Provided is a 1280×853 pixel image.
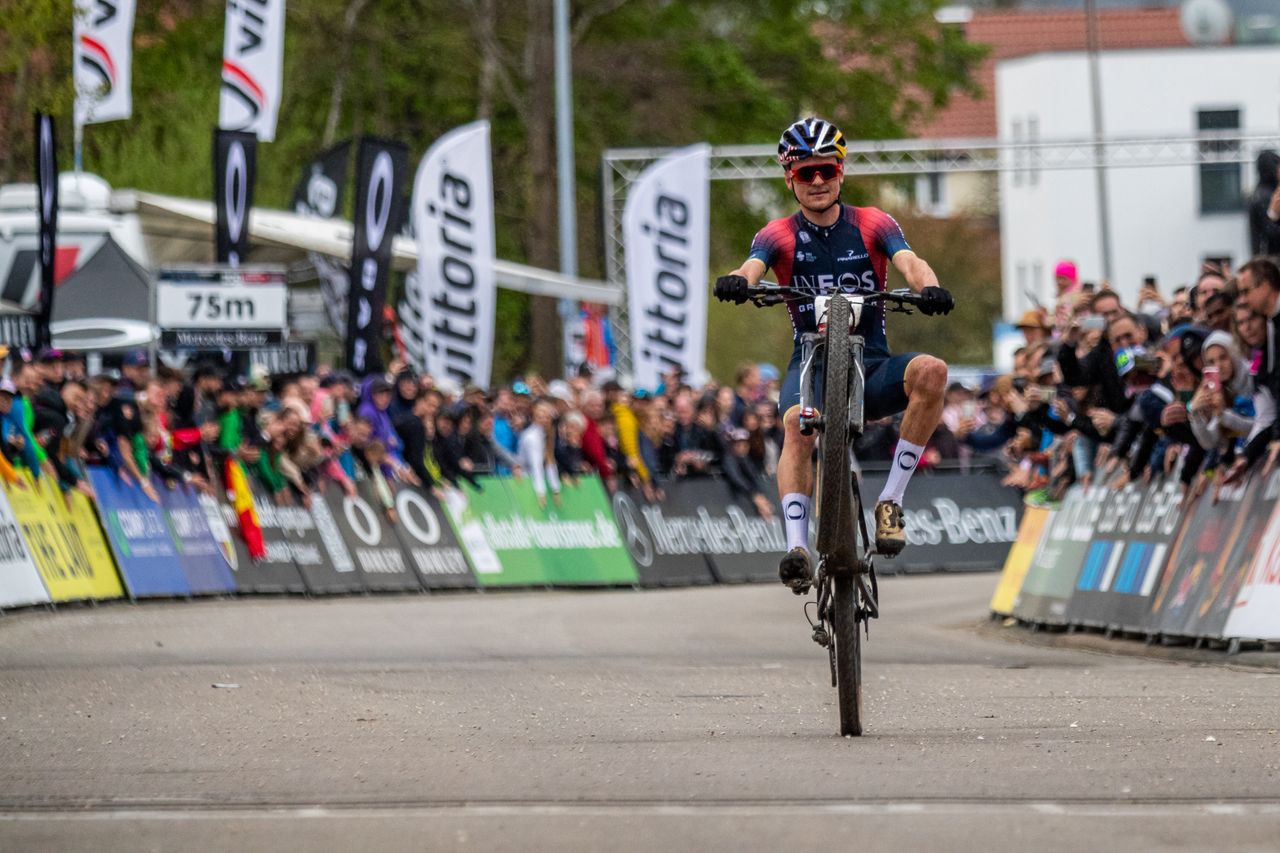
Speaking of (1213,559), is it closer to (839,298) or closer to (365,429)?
(839,298)

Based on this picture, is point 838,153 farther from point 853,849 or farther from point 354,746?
point 853,849

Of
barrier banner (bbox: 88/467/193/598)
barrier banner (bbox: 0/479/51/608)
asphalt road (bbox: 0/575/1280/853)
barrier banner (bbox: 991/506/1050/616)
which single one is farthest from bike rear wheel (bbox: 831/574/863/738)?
barrier banner (bbox: 88/467/193/598)

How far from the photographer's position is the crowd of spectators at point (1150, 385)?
14.2 meters

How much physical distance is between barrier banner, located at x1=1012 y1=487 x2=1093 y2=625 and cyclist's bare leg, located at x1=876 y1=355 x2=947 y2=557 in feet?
23.7

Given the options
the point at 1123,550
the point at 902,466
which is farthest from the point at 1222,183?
the point at 902,466

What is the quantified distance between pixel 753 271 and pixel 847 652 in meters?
1.64

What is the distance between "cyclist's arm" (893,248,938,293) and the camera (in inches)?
391

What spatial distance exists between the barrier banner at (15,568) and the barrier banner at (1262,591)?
30.5ft

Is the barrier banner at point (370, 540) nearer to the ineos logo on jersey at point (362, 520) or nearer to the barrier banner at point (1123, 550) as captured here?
the ineos logo on jersey at point (362, 520)

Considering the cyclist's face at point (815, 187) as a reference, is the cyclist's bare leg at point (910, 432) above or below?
below

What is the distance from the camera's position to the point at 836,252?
10281mm

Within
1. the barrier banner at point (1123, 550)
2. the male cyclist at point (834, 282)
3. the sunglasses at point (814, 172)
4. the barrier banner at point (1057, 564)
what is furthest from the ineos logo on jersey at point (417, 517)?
the sunglasses at point (814, 172)

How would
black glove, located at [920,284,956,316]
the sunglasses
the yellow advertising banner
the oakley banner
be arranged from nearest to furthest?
black glove, located at [920,284,956,316] → the sunglasses → the yellow advertising banner → the oakley banner

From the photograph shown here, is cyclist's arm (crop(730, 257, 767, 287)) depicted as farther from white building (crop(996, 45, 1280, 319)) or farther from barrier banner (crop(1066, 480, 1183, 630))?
white building (crop(996, 45, 1280, 319))
